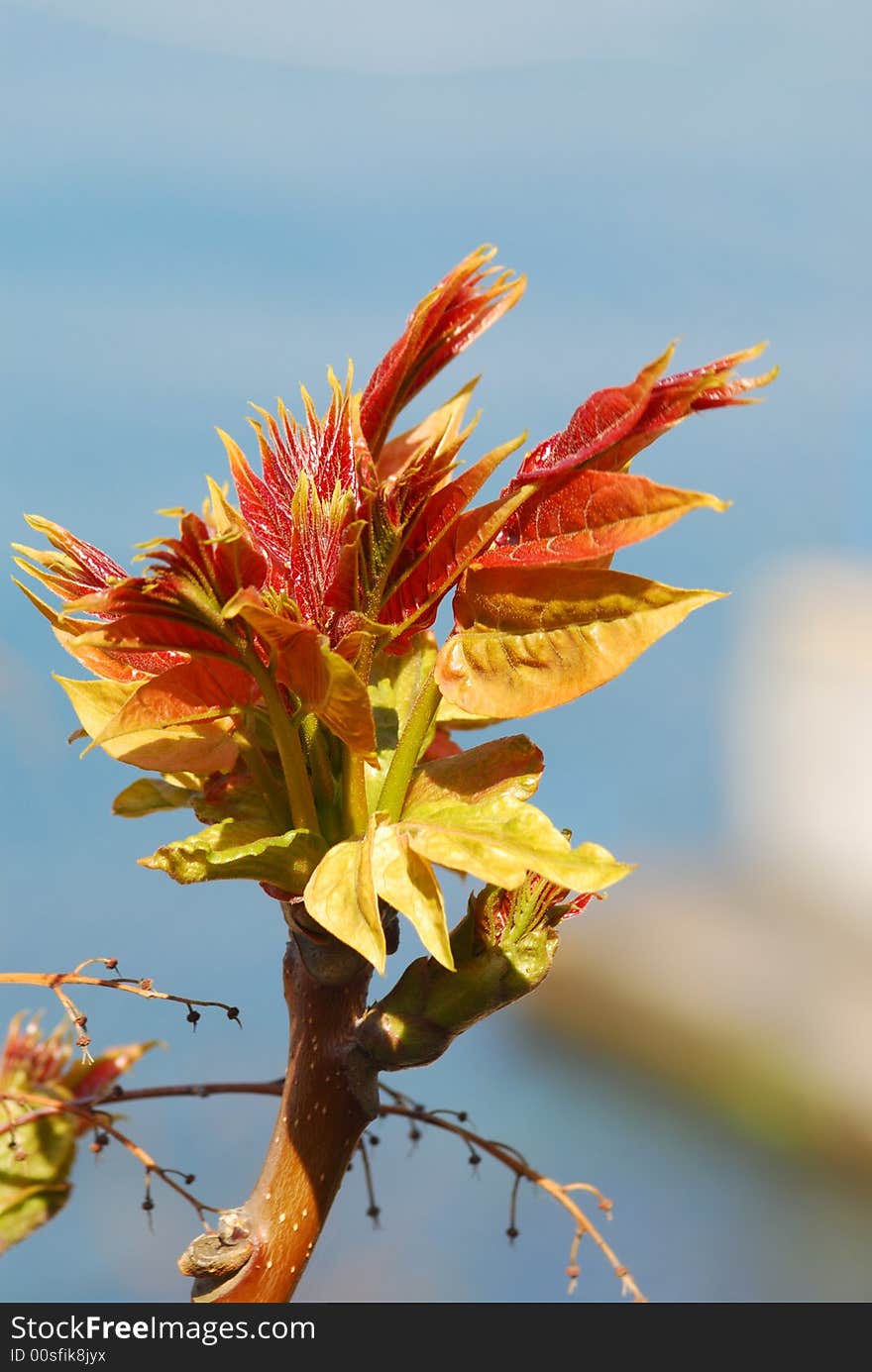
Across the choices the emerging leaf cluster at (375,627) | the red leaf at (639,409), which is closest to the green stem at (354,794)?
the emerging leaf cluster at (375,627)

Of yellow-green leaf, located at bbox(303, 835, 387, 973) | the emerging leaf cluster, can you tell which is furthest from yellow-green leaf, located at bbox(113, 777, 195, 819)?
yellow-green leaf, located at bbox(303, 835, 387, 973)

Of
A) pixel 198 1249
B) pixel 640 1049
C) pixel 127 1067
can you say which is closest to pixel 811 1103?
pixel 640 1049

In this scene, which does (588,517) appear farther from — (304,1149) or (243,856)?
(304,1149)

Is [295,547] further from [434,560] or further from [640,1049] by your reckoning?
[640,1049]

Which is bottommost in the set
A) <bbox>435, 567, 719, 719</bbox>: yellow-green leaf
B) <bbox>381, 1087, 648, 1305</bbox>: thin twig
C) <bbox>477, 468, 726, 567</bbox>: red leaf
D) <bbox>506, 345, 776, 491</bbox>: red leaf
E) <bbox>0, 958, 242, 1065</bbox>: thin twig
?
<bbox>381, 1087, 648, 1305</bbox>: thin twig

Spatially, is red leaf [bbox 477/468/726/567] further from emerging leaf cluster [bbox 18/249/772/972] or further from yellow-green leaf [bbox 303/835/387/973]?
yellow-green leaf [bbox 303/835/387/973]

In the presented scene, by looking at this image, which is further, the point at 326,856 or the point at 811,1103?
the point at 811,1103

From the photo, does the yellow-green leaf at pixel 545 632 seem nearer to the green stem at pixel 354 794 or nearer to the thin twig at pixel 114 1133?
the green stem at pixel 354 794
